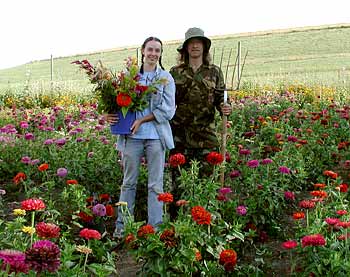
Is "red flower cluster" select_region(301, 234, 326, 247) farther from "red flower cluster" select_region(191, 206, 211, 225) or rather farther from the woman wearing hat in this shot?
the woman wearing hat

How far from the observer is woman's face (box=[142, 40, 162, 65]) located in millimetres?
4223

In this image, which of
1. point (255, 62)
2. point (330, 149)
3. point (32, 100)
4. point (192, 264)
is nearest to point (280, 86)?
point (32, 100)

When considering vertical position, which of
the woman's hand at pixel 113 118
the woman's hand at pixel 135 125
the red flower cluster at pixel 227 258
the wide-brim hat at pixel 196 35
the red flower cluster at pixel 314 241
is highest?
the wide-brim hat at pixel 196 35

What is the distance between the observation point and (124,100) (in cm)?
409

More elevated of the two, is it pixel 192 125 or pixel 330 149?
pixel 192 125

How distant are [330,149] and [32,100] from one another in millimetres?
9224

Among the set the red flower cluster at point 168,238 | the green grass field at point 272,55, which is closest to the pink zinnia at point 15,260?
the red flower cluster at point 168,238

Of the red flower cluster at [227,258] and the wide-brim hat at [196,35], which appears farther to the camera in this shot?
the wide-brim hat at [196,35]

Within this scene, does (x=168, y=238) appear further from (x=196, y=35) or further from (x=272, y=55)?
(x=272, y=55)

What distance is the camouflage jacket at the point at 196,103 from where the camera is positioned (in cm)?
456

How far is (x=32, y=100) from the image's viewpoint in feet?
46.2

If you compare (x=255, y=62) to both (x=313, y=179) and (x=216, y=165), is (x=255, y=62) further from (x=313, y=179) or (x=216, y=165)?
(x=216, y=165)

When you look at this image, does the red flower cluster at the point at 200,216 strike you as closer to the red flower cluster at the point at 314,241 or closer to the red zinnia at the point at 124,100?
the red flower cluster at the point at 314,241

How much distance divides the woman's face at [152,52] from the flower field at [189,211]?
0.78 m
